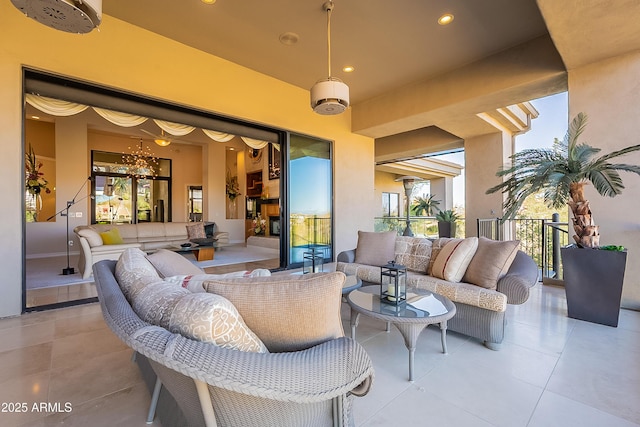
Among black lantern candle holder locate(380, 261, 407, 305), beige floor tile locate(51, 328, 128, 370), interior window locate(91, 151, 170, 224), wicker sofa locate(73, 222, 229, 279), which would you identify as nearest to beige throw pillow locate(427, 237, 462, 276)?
black lantern candle holder locate(380, 261, 407, 305)

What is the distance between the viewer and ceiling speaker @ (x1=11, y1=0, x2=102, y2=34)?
1.53m

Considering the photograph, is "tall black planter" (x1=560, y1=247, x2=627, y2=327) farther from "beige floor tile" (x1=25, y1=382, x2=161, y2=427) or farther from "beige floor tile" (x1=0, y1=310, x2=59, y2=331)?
"beige floor tile" (x1=0, y1=310, x2=59, y2=331)

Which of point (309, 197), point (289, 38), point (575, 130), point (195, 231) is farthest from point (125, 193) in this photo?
point (575, 130)

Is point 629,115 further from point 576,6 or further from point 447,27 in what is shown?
point 447,27

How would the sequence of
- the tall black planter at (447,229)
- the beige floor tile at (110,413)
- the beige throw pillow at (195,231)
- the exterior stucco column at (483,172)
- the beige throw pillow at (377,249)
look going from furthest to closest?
the tall black planter at (447,229) < the beige throw pillow at (195,231) < the exterior stucco column at (483,172) < the beige throw pillow at (377,249) < the beige floor tile at (110,413)

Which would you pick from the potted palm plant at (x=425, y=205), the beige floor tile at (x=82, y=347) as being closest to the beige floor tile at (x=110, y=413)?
the beige floor tile at (x=82, y=347)

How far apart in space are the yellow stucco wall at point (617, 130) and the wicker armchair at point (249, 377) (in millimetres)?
4088

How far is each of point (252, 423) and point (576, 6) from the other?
390cm

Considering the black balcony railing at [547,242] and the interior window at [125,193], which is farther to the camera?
the interior window at [125,193]

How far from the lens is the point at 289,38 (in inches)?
147

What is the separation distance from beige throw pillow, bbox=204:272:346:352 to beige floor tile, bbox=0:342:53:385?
6.66ft

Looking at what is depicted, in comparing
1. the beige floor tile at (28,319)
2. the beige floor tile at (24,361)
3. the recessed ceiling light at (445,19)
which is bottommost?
the beige floor tile at (24,361)

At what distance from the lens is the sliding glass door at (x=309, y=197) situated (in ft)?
17.6

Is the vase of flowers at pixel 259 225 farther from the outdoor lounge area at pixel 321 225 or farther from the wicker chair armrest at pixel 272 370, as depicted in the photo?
the wicker chair armrest at pixel 272 370
